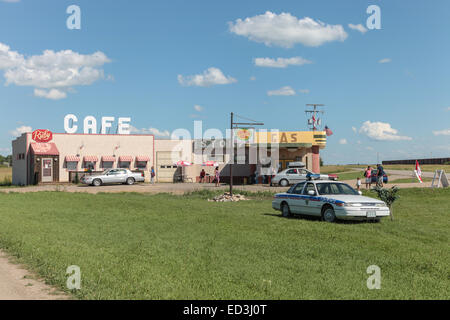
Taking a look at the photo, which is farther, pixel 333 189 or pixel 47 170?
pixel 47 170

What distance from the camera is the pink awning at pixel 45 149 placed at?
43438mm

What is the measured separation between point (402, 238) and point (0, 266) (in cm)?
935

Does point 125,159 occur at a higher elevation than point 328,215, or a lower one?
higher

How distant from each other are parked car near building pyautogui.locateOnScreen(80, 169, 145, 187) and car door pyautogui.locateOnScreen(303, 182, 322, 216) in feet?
91.8

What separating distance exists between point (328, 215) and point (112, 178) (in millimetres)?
29674

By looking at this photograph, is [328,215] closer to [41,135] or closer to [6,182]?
[41,135]

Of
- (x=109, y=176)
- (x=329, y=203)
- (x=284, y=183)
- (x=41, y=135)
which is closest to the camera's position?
(x=329, y=203)

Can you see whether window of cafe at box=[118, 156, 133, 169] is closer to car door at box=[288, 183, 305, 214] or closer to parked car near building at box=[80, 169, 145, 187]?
parked car near building at box=[80, 169, 145, 187]

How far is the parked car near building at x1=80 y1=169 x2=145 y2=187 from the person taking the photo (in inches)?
1578

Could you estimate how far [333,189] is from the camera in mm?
15336

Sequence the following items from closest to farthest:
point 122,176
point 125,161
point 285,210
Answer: point 285,210, point 122,176, point 125,161

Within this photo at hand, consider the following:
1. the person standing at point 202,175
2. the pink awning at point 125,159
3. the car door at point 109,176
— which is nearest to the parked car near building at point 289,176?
the person standing at point 202,175

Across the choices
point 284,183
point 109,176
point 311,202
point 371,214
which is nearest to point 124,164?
point 109,176

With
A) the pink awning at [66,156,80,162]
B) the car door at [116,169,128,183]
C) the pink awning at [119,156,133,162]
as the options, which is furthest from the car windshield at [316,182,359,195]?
the pink awning at [66,156,80,162]
